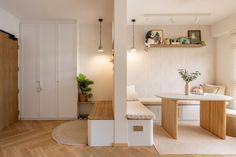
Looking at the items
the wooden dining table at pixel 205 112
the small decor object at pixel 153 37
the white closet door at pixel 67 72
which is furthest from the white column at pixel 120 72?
the small decor object at pixel 153 37

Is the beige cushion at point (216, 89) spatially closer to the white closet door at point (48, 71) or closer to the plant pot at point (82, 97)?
the plant pot at point (82, 97)

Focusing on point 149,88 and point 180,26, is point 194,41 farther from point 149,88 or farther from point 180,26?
point 149,88

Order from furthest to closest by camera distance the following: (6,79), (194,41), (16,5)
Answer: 1. (194,41)
2. (6,79)
3. (16,5)

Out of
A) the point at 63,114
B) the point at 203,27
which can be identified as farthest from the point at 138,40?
the point at 63,114

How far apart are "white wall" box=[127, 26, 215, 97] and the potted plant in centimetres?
118

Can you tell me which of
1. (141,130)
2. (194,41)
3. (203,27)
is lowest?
(141,130)

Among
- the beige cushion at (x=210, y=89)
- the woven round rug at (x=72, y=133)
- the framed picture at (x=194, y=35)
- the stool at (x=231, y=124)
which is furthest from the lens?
the framed picture at (x=194, y=35)

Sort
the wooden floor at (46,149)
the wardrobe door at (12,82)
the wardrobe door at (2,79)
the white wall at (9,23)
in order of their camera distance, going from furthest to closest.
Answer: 1. the wardrobe door at (12,82)
2. the white wall at (9,23)
3. the wardrobe door at (2,79)
4. the wooden floor at (46,149)

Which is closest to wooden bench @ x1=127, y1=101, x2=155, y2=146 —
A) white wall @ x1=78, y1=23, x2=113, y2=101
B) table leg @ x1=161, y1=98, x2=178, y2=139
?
table leg @ x1=161, y1=98, x2=178, y2=139

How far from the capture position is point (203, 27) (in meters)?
5.69

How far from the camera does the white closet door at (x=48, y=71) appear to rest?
516 cm

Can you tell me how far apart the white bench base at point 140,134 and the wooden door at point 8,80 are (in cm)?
280

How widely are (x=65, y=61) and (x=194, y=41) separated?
11.6ft

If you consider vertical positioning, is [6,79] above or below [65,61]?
below
